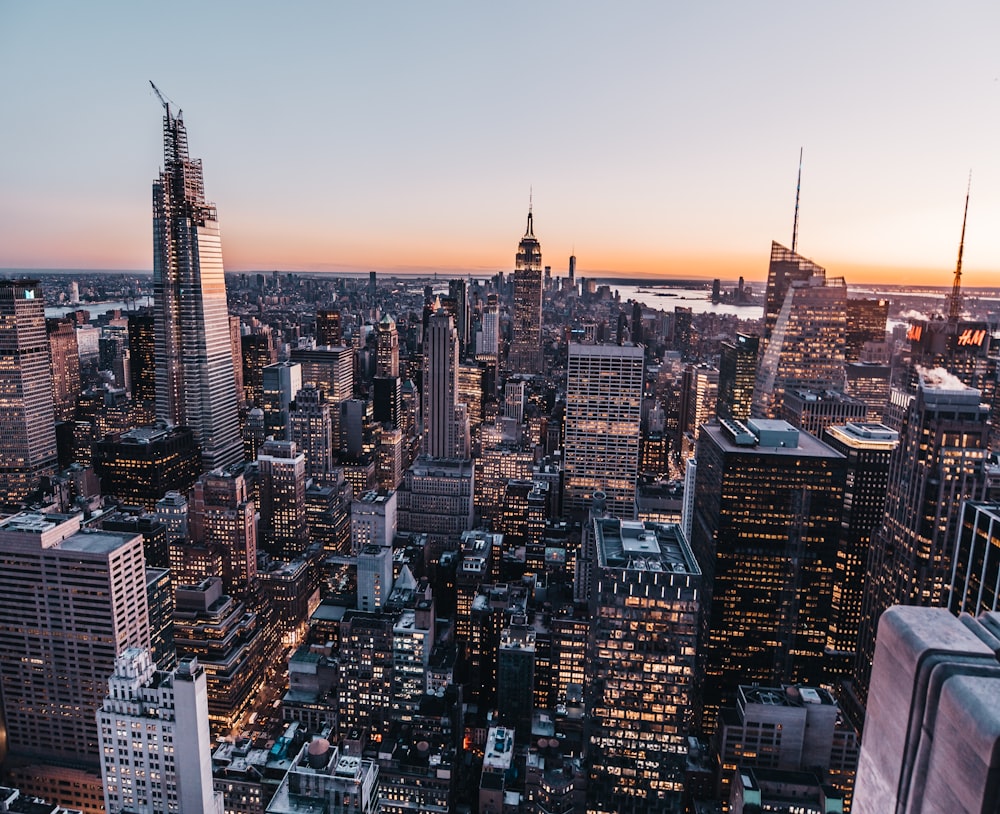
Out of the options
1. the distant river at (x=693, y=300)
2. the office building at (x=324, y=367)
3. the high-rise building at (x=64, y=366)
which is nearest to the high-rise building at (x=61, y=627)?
the high-rise building at (x=64, y=366)

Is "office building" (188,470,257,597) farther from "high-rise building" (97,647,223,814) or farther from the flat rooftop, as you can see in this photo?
the flat rooftop

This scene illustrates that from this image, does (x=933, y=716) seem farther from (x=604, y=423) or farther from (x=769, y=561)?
(x=604, y=423)

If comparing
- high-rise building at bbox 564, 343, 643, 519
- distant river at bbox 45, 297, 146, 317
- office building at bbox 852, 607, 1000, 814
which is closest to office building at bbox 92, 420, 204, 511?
distant river at bbox 45, 297, 146, 317

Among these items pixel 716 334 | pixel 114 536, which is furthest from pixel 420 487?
pixel 716 334

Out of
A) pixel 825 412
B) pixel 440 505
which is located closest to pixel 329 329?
pixel 440 505

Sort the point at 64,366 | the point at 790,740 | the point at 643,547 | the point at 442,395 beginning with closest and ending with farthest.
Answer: the point at 643,547 → the point at 790,740 → the point at 442,395 → the point at 64,366
